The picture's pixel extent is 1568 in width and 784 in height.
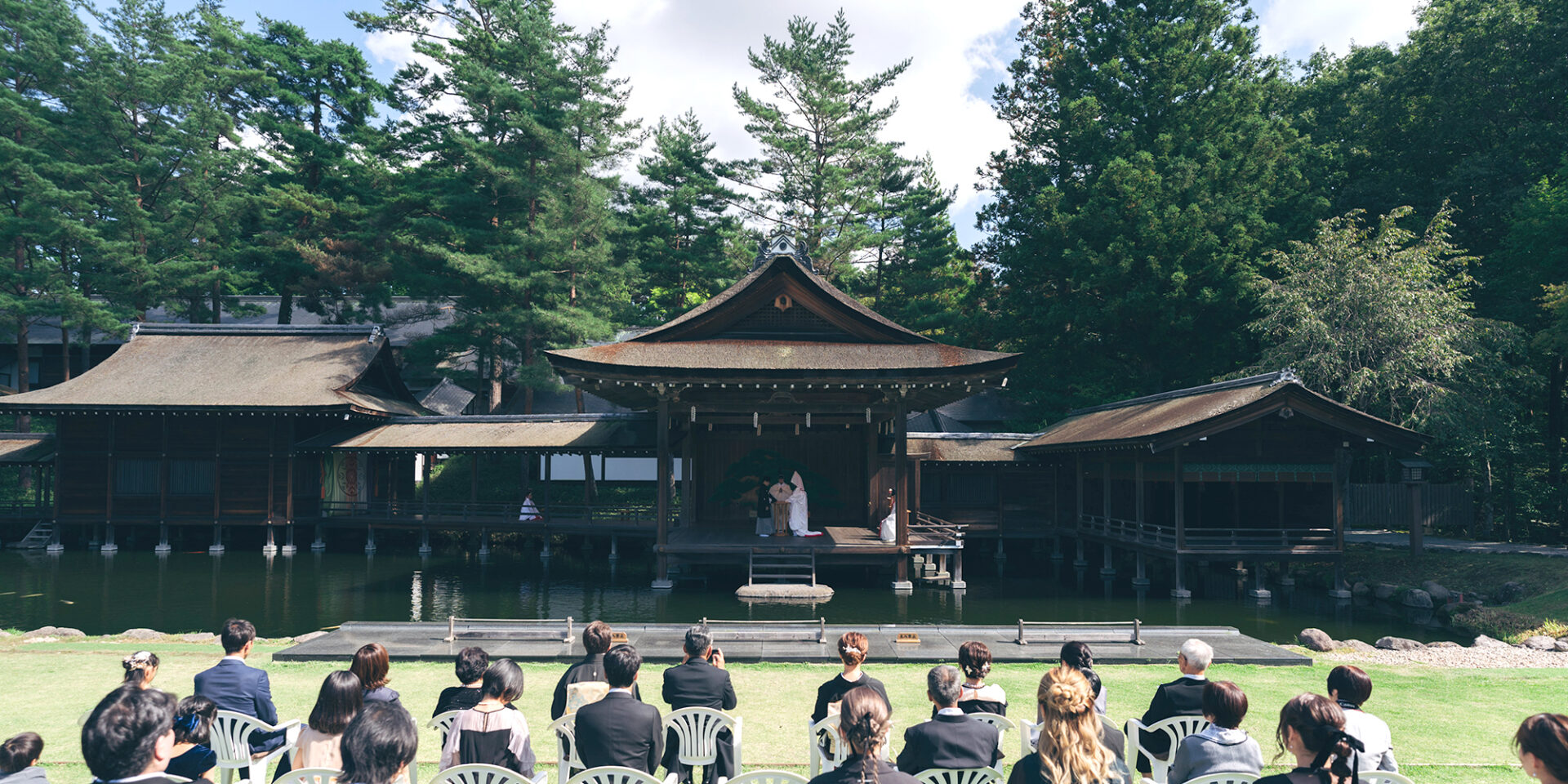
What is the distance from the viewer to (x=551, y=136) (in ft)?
102

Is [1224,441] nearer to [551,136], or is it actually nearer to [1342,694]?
[1342,694]

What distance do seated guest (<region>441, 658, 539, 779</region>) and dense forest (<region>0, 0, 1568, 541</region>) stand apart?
77.0ft

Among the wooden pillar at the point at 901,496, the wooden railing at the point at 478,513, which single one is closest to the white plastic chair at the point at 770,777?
the wooden pillar at the point at 901,496

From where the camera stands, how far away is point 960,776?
420cm

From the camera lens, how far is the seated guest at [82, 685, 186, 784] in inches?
121

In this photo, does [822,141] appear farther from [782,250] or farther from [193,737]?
[193,737]

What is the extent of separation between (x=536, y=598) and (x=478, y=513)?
9203 millimetres

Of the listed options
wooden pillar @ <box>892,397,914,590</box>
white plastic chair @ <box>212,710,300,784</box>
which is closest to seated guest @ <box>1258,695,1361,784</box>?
white plastic chair @ <box>212,710,300,784</box>

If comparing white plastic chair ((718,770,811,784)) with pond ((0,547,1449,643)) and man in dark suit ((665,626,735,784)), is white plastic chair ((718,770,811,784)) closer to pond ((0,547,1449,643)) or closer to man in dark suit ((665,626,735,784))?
man in dark suit ((665,626,735,784))

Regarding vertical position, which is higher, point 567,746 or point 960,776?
point 960,776

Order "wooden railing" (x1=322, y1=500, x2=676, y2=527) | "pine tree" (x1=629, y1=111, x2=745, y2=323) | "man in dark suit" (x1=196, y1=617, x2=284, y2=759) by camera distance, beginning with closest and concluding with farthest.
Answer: "man in dark suit" (x1=196, y1=617, x2=284, y2=759)
"wooden railing" (x1=322, y1=500, x2=676, y2=527)
"pine tree" (x1=629, y1=111, x2=745, y2=323)

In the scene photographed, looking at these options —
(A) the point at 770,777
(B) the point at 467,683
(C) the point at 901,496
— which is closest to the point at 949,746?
(A) the point at 770,777

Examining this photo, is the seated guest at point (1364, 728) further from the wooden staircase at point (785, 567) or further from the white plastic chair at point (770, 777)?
the wooden staircase at point (785, 567)

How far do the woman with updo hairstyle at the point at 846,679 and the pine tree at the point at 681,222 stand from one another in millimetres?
30340
